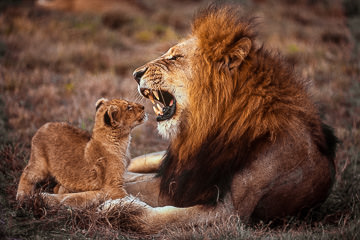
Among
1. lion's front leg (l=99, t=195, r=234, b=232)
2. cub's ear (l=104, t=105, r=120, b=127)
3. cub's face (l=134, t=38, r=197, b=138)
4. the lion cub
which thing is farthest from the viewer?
cub's ear (l=104, t=105, r=120, b=127)

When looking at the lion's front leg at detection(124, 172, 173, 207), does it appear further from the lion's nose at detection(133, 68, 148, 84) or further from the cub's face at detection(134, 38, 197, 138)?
the lion's nose at detection(133, 68, 148, 84)

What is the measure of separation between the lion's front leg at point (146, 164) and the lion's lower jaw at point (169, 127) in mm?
976

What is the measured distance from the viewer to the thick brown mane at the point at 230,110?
9.84 ft

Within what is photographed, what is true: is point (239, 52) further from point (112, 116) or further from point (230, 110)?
point (112, 116)

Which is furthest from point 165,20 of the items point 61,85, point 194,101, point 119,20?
point 194,101

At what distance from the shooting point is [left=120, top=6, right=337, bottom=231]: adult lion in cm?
297

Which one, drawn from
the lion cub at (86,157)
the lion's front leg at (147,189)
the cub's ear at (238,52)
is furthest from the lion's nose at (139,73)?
the lion's front leg at (147,189)

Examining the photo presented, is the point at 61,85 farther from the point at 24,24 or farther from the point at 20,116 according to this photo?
the point at 24,24

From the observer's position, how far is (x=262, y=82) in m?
3.06

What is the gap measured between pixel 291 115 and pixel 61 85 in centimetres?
500

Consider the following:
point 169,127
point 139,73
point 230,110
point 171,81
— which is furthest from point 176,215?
point 139,73

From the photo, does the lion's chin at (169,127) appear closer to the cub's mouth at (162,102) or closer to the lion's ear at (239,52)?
the cub's mouth at (162,102)

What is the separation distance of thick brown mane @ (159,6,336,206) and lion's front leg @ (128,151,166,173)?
1.02 m

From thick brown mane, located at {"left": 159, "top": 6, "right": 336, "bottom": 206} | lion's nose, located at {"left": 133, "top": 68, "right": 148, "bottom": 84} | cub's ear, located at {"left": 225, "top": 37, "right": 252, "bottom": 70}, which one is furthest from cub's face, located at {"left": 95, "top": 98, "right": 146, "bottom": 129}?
cub's ear, located at {"left": 225, "top": 37, "right": 252, "bottom": 70}
